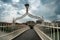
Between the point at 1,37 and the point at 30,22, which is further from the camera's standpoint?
the point at 30,22

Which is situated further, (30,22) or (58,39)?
(30,22)

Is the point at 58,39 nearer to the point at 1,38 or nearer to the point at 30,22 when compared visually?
the point at 1,38

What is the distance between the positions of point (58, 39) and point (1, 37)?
9.07 ft

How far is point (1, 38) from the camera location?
888cm

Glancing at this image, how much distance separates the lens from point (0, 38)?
8664mm

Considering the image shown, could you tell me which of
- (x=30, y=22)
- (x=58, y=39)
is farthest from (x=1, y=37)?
(x=30, y=22)

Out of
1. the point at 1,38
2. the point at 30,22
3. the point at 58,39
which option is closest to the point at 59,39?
the point at 58,39

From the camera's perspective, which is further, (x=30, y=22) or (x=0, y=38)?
(x=30, y=22)

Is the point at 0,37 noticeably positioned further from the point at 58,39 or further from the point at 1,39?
the point at 58,39

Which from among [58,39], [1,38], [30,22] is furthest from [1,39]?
[30,22]

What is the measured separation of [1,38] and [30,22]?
117078mm

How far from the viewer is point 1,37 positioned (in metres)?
8.88

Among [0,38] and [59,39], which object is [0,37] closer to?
[0,38]

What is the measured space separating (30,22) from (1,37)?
11707 centimetres
